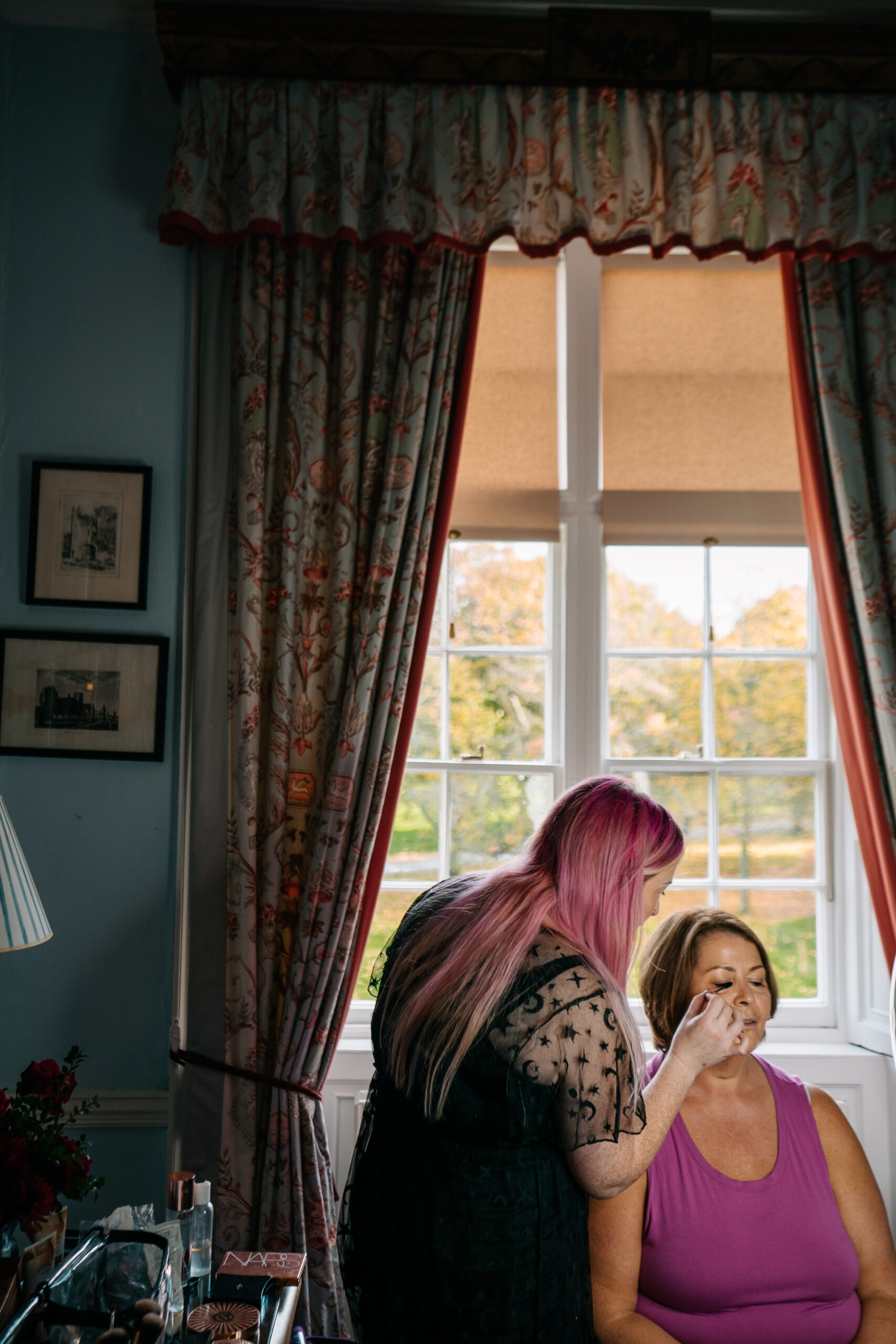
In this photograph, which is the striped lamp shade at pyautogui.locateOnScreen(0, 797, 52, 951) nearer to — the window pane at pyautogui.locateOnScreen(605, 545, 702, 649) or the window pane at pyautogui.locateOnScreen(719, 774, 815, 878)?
the window pane at pyautogui.locateOnScreen(605, 545, 702, 649)

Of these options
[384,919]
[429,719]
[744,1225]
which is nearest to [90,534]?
[429,719]

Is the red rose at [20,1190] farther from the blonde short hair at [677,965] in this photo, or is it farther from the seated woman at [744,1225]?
the blonde short hair at [677,965]

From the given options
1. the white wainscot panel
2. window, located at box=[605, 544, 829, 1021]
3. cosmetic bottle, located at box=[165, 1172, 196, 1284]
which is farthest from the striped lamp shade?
window, located at box=[605, 544, 829, 1021]

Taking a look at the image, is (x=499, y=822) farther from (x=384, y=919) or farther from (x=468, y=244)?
(x=468, y=244)

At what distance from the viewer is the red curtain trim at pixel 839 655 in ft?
8.09

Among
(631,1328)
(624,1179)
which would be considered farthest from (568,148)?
(631,1328)

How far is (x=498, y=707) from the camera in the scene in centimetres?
279

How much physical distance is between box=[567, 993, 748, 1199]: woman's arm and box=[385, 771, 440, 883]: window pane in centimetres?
107

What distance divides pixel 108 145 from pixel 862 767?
2618mm

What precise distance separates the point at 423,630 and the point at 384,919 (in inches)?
35.3

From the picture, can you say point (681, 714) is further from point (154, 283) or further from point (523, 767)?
point (154, 283)

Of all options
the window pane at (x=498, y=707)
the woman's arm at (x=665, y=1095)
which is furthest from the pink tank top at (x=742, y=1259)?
the window pane at (x=498, y=707)

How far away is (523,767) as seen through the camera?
2719 millimetres

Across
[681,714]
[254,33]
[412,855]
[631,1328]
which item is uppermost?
[254,33]
